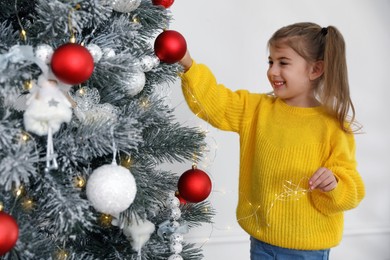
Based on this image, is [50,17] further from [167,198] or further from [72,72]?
[167,198]

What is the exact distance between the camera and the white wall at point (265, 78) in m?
1.52

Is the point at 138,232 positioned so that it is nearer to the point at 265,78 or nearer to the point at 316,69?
the point at 316,69

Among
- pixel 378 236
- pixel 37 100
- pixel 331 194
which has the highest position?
pixel 37 100

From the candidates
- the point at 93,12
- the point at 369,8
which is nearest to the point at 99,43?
the point at 93,12

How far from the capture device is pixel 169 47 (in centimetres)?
77

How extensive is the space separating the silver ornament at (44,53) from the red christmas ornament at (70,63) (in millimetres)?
25

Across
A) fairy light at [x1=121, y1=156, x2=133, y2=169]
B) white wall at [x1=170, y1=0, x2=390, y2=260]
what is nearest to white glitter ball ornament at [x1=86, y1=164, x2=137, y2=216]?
fairy light at [x1=121, y1=156, x2=133, y2=169]

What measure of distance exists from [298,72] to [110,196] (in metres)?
0.64

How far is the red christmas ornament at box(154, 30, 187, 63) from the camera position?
0.77 m

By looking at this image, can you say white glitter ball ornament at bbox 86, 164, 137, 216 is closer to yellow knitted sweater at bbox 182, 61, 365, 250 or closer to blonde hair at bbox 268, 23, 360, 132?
yellow knitted sweater at bbox 182, 61, 365, 250

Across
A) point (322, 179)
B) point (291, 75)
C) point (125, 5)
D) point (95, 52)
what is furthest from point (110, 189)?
point (291, 75)

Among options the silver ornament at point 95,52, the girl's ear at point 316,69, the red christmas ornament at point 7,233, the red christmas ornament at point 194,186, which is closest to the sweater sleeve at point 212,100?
the girl's ear at point 316,69

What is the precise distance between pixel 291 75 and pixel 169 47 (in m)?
0.40

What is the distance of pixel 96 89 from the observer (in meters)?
0.71
